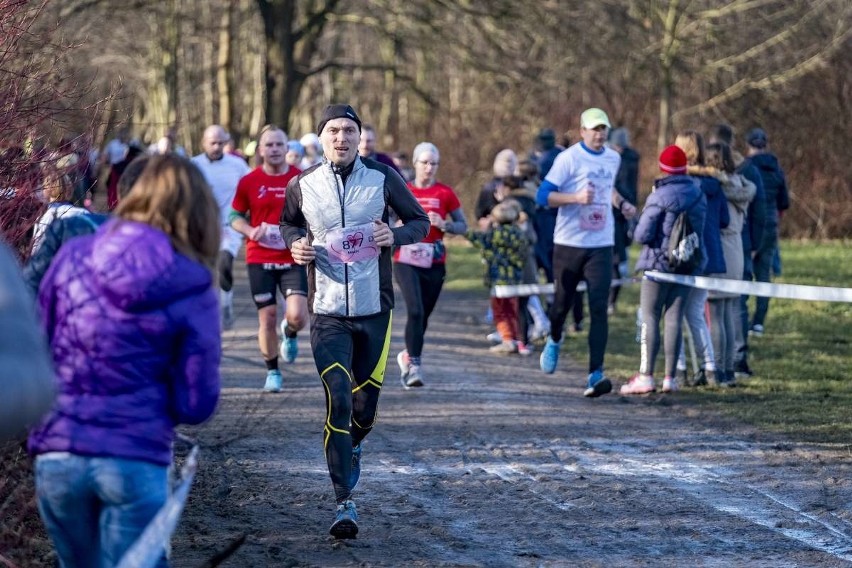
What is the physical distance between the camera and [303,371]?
516 inches

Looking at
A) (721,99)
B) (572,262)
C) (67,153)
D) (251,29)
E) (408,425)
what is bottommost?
(408,425)

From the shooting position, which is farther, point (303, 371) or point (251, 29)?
point (251, 29)

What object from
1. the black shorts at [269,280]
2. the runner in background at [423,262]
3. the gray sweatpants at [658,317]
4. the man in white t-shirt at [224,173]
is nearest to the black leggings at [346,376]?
the black shorts at [269,280]

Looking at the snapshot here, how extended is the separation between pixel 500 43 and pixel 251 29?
14.7 metres

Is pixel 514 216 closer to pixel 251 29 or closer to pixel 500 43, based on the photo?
pixel 500 43

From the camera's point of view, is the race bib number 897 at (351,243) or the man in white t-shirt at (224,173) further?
the man in white t-shirt at (224,173)

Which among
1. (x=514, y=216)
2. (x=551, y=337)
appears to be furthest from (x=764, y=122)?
(x=551, y=337)

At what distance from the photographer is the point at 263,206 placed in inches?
445

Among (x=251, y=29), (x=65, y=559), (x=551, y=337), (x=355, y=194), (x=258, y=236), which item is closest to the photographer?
(x=65, y=559)

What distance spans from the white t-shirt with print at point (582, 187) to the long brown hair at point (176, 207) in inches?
291

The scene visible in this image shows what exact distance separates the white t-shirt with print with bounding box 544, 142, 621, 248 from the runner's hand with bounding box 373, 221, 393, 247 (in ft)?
14.5

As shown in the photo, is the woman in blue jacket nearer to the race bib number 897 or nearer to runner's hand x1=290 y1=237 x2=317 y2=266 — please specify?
the race bib number 897

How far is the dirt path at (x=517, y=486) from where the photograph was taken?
6645mm

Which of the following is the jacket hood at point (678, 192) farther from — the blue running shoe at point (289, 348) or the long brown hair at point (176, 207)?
the long brown hair at point (176, 207)
